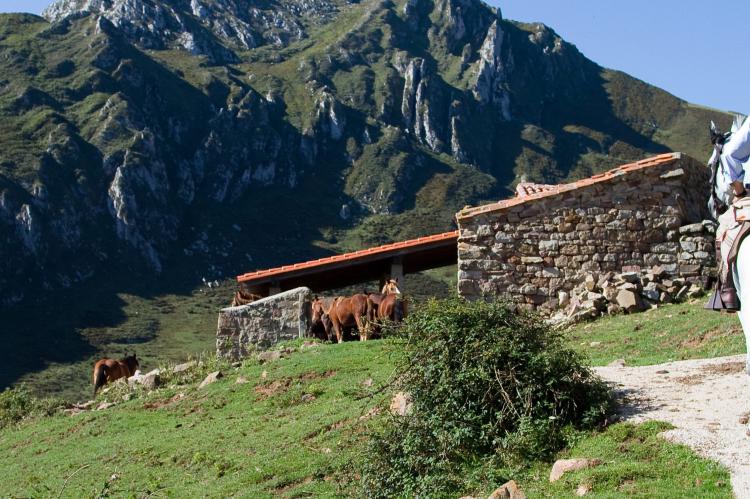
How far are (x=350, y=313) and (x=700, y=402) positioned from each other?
10.1 m

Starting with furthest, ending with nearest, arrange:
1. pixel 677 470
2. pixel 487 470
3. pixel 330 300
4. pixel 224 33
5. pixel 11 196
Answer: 1. pixel 224 33
2. pixel 11 196
3. pixel 330 300
4. pixel 487 470
5. pixel 677 470

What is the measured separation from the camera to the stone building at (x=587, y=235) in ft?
58.2

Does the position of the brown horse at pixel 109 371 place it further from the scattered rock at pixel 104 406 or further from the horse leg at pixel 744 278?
the horse leg at pixel 744 278

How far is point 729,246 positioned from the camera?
7227mm

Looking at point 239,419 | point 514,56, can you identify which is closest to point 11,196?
point 239,419

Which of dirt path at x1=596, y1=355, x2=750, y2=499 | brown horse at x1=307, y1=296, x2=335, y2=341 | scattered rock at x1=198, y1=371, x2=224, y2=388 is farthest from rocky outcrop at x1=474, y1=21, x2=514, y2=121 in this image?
dirt path at x1=596, y1=355, x2=750, y2=499

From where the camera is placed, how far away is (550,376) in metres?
9.06

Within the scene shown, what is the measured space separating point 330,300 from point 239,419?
18.5 ft

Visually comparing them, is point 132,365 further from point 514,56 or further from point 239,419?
point 514,56

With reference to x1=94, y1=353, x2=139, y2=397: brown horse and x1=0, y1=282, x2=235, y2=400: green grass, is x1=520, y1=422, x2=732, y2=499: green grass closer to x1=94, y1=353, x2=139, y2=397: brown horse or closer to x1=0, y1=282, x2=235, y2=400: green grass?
x1=94, y1=353, x2=139, y2=397: brown horse

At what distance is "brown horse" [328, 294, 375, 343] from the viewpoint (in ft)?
59.3

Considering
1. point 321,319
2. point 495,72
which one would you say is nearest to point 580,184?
point 321,319

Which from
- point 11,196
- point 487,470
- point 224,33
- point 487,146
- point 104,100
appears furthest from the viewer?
point 224,33

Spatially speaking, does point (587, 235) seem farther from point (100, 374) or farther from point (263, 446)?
point (100, 374)
